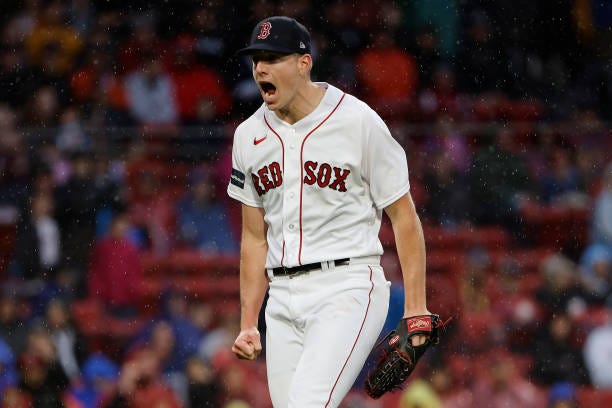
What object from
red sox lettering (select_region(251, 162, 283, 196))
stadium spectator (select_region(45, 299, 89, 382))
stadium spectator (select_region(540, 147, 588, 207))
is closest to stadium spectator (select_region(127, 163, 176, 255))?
stadium spectator (select_region(45, 299, 89, 382))

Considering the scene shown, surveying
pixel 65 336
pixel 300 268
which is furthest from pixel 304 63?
pixel 65 336

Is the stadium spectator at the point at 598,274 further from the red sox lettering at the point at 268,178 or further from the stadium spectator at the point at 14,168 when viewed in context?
the red sox lettering at the point at 268,178

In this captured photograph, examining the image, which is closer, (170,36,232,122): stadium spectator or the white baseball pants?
the white baseball pants

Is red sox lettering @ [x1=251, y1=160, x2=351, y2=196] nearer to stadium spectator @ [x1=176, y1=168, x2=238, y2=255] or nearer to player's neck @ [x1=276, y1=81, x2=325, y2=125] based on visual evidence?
player's neck @ [x1=276, y1=81, x2=325, y2=125]

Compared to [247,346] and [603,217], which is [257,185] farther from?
[603,217]

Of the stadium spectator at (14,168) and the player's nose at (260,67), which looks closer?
the player's nose at (260,67)

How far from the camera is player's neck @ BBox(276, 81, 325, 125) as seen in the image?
4520 mm

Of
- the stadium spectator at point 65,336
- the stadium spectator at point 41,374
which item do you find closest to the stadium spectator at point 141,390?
the stadium spectator at point 41,374

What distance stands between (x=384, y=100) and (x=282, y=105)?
7606mm

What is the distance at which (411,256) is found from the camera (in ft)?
14.5

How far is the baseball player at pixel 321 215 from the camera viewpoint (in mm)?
4379

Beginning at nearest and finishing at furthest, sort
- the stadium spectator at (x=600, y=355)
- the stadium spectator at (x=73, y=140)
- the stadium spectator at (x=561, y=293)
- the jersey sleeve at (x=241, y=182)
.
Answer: the jersey sleeve at (x=241, y=182) → the stadium spectator at (x=600, y=355) → the stadium spectator at (x=561, y=293) → the stadium spectator at (x=73, y=140)

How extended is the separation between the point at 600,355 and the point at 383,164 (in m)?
6.20

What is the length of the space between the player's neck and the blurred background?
4582 mm
